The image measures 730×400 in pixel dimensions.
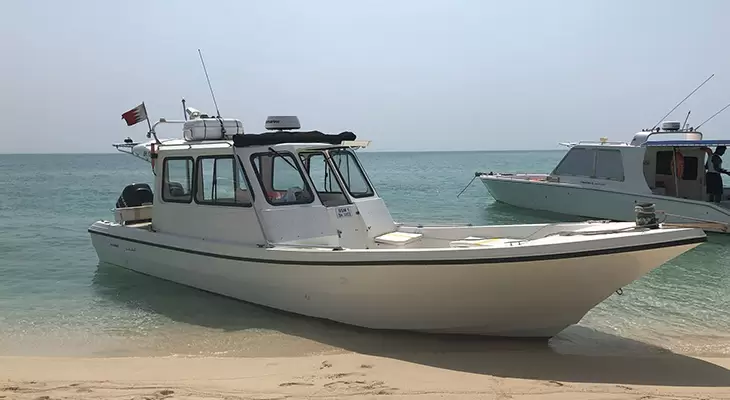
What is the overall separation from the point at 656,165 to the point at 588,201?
2.10 meters

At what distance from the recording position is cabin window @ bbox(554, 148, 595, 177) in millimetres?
18781

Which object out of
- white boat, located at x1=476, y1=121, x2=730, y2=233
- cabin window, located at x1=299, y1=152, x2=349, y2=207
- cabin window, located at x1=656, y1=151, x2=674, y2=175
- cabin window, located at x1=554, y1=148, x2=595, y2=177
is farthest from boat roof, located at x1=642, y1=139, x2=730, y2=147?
cabin window, located at x1=299, y1=152, x2=349, y2=207

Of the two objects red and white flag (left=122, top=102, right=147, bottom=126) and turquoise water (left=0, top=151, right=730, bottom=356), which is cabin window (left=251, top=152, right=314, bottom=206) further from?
red and white flag (left=122, top=102, right=147, bottom=126)

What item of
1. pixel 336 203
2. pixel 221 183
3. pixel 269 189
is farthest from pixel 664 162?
pixel 221 183

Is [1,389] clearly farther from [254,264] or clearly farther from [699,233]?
[699,233]

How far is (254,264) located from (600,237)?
407 cm

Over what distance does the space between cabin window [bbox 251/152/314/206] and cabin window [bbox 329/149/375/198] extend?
69 cm

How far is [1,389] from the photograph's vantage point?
5320mm

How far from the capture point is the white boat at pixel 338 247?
602 cm

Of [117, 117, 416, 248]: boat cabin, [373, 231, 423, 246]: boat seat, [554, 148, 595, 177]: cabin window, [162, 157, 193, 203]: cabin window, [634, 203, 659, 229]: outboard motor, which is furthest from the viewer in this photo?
[554, 148, 595, 177]: cabin window

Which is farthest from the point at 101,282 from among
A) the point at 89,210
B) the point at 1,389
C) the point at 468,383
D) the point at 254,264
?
the point at 89,210

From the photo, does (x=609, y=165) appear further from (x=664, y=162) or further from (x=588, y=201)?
(x=664, y=162)

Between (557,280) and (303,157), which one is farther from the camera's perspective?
(303,157)

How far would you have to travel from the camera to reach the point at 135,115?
9.61 meters
